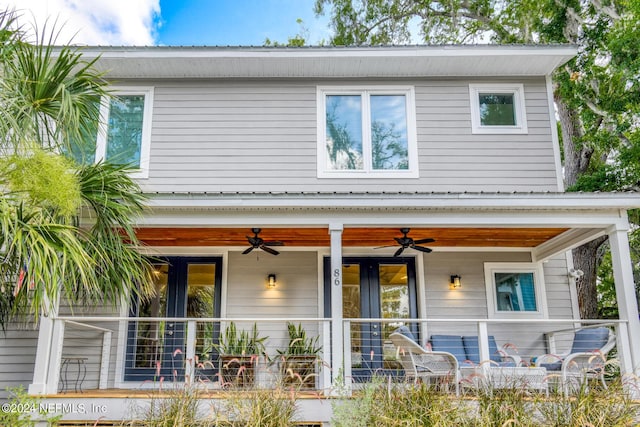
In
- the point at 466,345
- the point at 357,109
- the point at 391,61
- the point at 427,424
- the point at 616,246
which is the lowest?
the point at 427,424

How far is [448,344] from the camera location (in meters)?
8.33

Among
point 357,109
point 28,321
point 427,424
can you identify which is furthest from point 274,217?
point 28,321

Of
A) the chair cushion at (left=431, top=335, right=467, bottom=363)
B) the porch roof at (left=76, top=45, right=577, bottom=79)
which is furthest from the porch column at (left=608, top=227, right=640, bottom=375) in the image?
the porch roof at (left=76, top=45, right=577, bottom=79)

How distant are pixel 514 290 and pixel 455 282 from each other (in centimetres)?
102

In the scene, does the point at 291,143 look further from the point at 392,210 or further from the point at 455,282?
the point at 455,282

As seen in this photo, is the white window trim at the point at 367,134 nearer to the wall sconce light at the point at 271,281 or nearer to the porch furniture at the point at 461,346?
the wall sconce light at the point at 271,281

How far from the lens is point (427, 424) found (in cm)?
450

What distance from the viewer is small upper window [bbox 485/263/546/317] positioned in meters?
8.79

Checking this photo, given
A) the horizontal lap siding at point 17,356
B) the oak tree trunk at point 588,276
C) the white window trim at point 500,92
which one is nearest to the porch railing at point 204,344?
the horizontal lap siding at point 17,356

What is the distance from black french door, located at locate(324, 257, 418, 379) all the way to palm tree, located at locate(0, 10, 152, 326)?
3769 mm

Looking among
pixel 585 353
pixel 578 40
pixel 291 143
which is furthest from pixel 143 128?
pixel 578 40

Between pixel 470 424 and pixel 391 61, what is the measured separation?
6.07 metres

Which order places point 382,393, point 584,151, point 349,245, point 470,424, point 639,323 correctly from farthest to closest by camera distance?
point 584,151 < point 349,245 < point 639,323 < point 382,393 < point 470,424

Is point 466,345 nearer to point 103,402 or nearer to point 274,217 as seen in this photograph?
point 274,217
